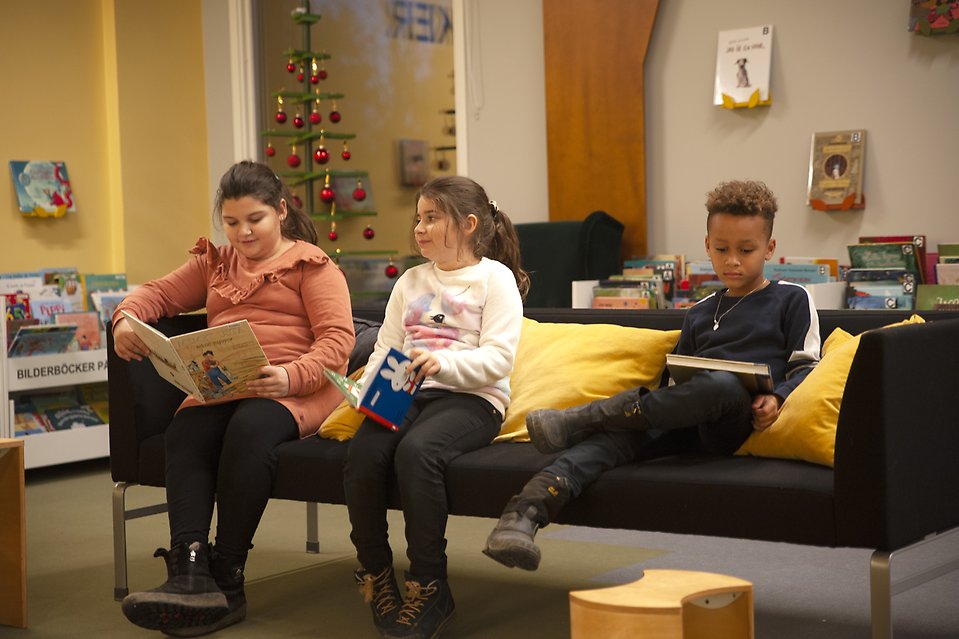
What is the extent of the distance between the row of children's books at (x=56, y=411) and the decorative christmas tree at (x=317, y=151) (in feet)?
4.11

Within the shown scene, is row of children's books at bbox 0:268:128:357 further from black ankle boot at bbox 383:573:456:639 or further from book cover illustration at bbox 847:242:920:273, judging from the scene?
book cover illustration at bbox 847:242:920:273

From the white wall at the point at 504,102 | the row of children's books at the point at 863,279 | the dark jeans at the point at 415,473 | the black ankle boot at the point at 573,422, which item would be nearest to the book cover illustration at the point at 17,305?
the white wall at the point at 504,102

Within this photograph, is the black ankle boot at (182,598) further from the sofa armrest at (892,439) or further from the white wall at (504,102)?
the white wall at (504,102)

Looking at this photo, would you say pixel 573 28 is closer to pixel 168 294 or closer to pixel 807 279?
pixel 807 279

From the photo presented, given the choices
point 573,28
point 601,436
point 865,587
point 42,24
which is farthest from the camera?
point 42,24

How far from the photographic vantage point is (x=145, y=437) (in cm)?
294

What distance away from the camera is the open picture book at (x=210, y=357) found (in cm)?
250

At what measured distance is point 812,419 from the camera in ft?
7.09

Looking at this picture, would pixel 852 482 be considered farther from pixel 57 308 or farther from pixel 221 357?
pixel 57 308

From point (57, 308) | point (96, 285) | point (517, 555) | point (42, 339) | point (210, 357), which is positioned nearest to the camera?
point (517, 555)

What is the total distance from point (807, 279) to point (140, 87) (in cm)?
338

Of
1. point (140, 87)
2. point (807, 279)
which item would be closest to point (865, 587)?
point (807, 279)

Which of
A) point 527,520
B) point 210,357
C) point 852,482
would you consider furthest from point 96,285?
point 852,482

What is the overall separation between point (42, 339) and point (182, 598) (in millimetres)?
2411
